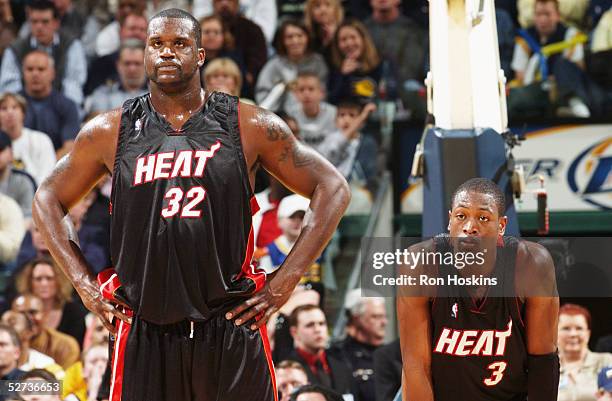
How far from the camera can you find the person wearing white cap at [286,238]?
7973 millimetres

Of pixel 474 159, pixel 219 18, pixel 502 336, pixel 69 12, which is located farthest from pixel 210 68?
pixel 502 336

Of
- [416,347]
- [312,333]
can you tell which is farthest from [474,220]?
[312,333]

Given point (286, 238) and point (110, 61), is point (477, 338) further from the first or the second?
point (110, 61)

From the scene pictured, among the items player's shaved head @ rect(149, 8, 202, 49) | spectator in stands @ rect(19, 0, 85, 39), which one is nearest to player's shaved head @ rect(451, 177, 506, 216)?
player's shaved head @ rect(149, 8, 202, 49)

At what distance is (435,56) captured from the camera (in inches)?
239

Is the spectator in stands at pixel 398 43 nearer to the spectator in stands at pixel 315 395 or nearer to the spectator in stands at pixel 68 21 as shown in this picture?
the spectator in stands at pixel 68 21

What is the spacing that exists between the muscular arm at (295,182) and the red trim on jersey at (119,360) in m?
0.48

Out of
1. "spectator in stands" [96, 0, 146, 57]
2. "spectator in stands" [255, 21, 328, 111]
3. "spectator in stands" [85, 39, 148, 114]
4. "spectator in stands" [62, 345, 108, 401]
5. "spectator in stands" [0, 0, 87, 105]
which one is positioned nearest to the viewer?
"spectator in stands" [62, 345, 108, 401]

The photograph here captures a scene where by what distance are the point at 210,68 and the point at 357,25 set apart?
1.41 metres

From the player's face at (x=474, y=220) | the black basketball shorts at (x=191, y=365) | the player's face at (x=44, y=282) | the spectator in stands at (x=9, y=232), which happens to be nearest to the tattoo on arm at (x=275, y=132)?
the black basketball shorts at (x=191, y=365)

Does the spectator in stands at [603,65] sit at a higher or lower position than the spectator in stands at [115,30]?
lower

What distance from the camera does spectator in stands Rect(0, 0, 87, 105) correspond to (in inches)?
406

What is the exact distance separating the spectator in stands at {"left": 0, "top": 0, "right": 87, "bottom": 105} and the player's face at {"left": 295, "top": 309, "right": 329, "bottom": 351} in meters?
4.08

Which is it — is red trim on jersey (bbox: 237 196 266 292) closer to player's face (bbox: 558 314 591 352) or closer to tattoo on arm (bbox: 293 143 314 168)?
tattoo on arm (bbox: 293 143 314 168)
